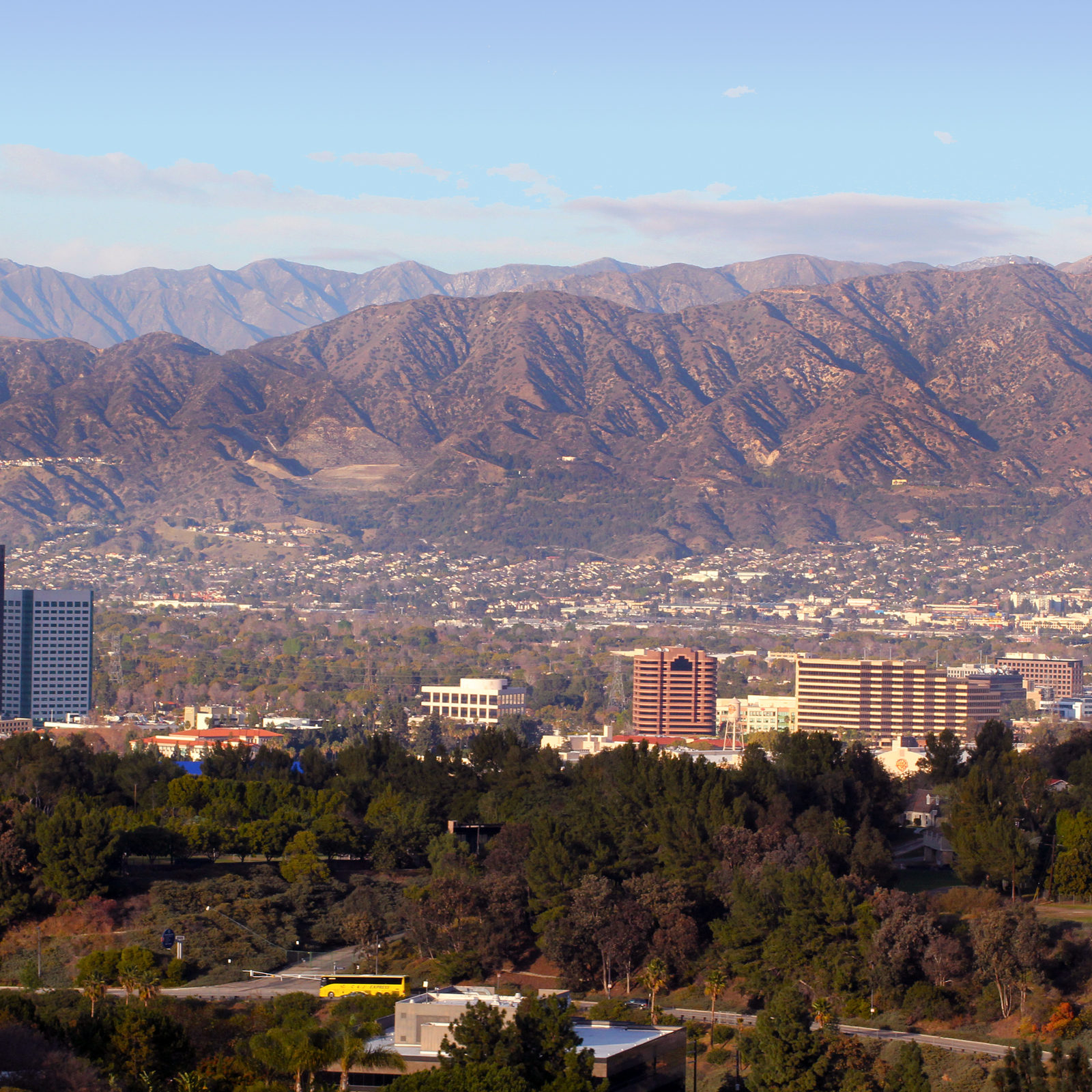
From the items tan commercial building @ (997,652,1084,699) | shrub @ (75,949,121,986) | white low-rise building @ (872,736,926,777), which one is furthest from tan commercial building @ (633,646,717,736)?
shrub @ (75,949,121,986)

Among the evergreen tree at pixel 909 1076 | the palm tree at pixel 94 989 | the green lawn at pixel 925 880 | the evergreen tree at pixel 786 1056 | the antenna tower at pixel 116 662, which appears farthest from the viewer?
the antenna tower at pixel 116 662

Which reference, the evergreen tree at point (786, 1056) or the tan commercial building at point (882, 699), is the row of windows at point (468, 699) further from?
the evergreen tree at point (786, 1056)

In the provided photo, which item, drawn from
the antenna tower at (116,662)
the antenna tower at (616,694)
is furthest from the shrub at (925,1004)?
the antenna tower at (116,662)

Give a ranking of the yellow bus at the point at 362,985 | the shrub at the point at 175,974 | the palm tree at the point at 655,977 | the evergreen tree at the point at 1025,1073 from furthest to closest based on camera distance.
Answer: the shrub at the point at 175,974, the palm tree at the point at 655,977, the yellow bus at the point at 362,985, the evergreen tree at the point at 1025,1073

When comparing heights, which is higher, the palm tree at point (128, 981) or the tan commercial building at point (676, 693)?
the palm tree at point (128, 981)

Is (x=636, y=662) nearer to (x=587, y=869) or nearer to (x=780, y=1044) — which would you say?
(x=587, y=869)

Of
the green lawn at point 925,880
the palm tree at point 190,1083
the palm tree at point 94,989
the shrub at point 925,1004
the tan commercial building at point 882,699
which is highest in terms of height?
the palm tree at point 190,1083

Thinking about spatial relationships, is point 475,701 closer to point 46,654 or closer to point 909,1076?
point 46,654
